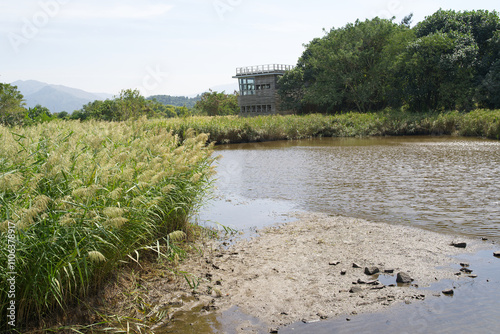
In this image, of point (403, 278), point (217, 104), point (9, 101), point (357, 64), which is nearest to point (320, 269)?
point (403, 278)

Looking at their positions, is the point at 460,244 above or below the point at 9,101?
below

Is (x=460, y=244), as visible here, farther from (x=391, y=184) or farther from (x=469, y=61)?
(x=469, y=61)

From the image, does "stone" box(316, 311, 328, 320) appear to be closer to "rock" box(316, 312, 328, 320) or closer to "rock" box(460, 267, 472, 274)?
"rock" box(316, 312, 328, 320)

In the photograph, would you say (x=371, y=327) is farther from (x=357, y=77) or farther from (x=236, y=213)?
(x=357, y=77)

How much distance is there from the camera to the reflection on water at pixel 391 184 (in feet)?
25.6

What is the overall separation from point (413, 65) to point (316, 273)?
113 feet

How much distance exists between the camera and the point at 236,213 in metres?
8.81

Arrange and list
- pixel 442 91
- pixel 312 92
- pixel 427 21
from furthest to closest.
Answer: pixel 312 92, pixel 427 21, pixel 442 91

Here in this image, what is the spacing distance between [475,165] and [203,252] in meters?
11.9

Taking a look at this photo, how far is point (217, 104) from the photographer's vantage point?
2913 inches

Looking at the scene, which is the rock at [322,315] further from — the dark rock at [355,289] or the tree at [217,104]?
the tree at [217,104]

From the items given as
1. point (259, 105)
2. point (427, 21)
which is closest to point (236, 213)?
point (427, 21)

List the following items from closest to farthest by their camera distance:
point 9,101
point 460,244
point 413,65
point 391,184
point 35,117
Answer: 1. point 460,244
2. point 391,184
3. point 35,117
4. point 9,101
5. point 413,65

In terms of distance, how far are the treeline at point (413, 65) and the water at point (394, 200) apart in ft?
54.5
